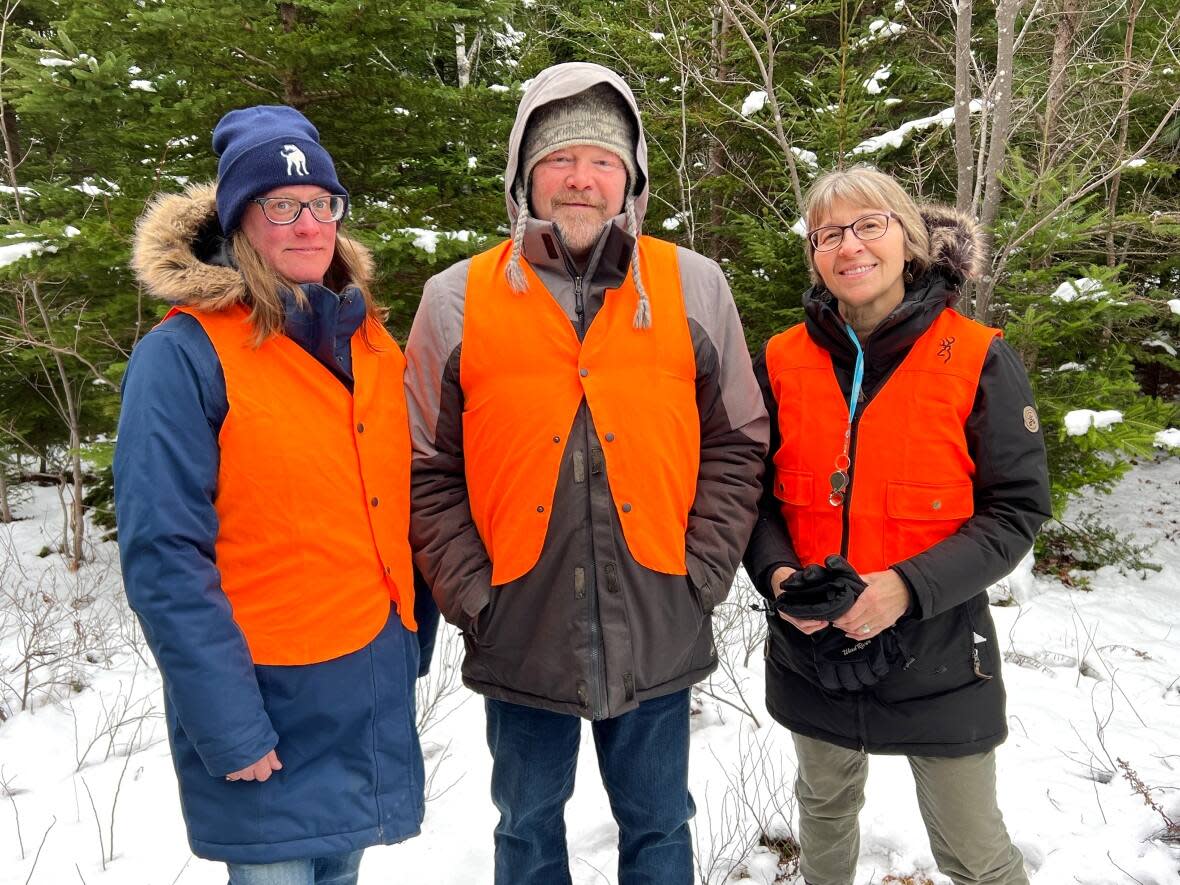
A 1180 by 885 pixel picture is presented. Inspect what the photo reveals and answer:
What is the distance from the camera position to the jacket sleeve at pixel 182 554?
1.51 meters

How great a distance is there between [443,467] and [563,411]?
1.31ft

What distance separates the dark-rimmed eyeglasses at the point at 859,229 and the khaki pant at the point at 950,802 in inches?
59.1

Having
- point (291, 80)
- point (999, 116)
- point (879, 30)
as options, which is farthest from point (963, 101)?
point (291, 80)

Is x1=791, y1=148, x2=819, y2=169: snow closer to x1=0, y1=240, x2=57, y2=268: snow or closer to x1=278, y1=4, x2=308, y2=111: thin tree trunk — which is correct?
x1=278, y1=4, x2=308, y2=111: thin tree trunk

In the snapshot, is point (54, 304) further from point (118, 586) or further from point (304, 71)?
point (304, 71)

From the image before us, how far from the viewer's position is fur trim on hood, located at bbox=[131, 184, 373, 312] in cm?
167

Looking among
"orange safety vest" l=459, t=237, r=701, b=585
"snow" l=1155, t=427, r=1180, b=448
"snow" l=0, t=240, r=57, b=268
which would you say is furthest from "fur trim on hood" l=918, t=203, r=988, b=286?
"snow" l=0, t=240, r=57, b=268

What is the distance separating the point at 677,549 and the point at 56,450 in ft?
36.9

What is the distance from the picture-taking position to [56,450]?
10.1 metres

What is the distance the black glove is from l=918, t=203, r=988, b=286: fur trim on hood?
1.06 m

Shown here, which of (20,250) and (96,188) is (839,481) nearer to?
(20,250)

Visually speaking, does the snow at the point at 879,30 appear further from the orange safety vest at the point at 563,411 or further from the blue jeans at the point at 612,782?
the blue jeans at the point at 612,782

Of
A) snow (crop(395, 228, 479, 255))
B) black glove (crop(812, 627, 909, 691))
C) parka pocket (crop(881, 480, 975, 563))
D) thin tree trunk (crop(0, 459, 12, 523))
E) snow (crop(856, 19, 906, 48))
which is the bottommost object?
thin tree trunk (crop(0, 459, 12, 523))

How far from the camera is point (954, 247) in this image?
2129 millimetres
